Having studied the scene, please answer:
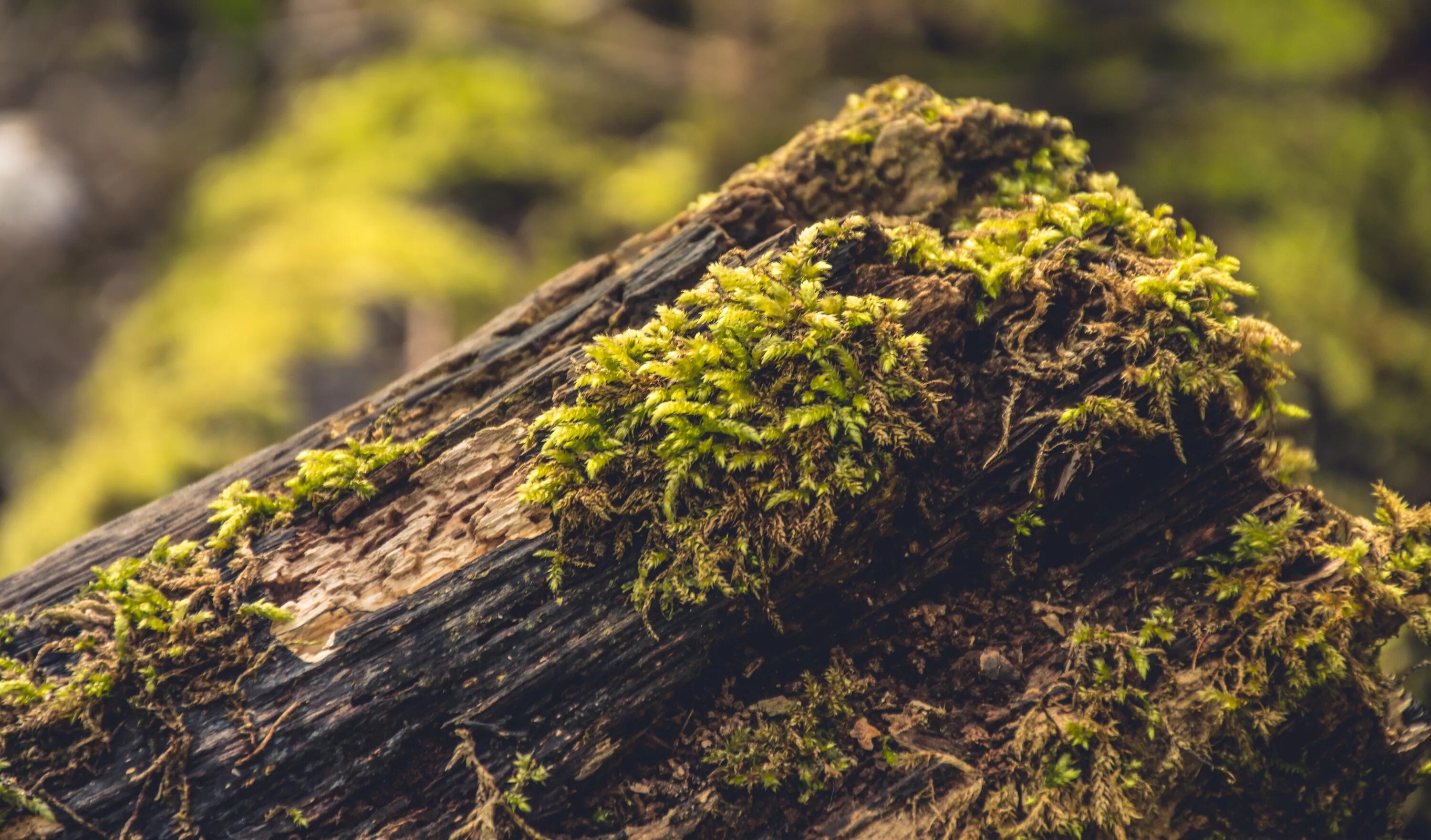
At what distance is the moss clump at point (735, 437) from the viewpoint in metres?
1.92

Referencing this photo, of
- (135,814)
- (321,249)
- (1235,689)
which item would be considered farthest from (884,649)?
(321,249)

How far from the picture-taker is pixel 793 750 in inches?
78.2

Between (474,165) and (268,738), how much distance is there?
603 cm

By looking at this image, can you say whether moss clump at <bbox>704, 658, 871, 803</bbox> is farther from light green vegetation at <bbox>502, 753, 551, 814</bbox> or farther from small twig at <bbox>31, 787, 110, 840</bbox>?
small twig at <bbox>31, 787, 110, 840</bbox>

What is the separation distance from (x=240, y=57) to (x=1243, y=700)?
10197 mm

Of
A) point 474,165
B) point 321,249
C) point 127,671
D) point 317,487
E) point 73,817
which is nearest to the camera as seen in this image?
point 73,817

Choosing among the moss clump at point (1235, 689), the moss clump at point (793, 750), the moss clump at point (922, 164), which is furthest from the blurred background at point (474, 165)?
the moss clump at point (793, 750)

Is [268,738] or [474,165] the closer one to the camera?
[268,738]

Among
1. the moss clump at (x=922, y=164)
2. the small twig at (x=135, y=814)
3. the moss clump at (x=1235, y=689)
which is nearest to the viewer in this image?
the small twig at (x=135, y=814)

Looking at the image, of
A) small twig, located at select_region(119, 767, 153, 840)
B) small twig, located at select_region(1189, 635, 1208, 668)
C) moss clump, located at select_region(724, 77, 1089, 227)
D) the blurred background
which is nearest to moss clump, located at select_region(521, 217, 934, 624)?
moss clump, located at select_region(724, 77, 1089, 227)

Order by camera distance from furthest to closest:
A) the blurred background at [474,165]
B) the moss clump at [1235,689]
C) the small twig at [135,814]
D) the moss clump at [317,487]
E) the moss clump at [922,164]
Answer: the blurred background at [474,165] → the moss clump at [922,164] → the moss clump at [317,487] → the moss clump at [1235,689] → the small twig at [135,814]

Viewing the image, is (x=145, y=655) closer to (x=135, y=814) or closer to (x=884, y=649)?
(x=135, y=814)

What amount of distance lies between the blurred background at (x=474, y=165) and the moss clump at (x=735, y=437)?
3.82 meters

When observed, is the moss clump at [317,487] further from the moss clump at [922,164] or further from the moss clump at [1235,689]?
the moss clump at [1235,689]
